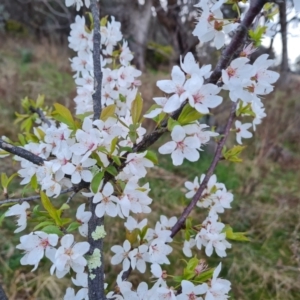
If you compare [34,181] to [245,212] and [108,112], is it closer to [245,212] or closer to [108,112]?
[108,112]

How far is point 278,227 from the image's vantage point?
80.9 inches

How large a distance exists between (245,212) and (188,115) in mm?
1760

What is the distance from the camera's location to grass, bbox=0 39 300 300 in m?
1.61

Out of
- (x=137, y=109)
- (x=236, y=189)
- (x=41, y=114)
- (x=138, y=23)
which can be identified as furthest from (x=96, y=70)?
(x=138, y=23)

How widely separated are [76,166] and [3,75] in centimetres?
361

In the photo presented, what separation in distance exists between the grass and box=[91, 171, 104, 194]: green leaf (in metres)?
0.44

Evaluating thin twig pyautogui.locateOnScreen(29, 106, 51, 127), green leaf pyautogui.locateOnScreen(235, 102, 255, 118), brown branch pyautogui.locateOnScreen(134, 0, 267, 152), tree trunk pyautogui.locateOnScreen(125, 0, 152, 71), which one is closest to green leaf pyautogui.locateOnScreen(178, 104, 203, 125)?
brown branch pyautogui.locateOnScreen(134, 0, 267, 152)

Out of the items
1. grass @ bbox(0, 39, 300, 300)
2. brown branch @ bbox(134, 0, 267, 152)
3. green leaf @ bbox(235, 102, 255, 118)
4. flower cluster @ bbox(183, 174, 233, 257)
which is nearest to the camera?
brown branch @ bbox(134, 0, 267, 152)

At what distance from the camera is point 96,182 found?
51 centimetres

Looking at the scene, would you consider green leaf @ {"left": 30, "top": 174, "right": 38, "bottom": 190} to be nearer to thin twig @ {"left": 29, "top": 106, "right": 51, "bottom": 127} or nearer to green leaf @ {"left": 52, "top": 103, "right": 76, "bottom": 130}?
green leaf @ {"left": 52, "top": 103, "right": 76, "bottom": 130}

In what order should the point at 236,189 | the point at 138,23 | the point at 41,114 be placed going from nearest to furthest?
the point at 41,114 → the point at 236,189 → the point at 138,23

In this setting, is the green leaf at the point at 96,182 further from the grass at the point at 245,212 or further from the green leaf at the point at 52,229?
the grass at the point at 245,212

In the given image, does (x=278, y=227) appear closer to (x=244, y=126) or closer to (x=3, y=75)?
(x=244, y=126)

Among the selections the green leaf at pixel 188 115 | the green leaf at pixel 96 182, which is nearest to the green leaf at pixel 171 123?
the green leaf at pixel 188 115
